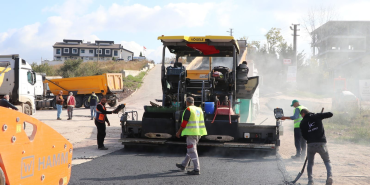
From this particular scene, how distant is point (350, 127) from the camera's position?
52.2ft

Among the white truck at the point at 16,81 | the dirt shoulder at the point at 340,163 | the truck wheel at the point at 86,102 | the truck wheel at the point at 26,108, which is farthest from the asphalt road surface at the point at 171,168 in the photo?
A: the truck wheel at the point at 86,102

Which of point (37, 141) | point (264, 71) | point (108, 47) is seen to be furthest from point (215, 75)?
point (108, 47)

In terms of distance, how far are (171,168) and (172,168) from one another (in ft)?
0.07

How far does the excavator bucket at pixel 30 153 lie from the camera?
12.3 ft

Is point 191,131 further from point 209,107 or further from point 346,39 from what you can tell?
point 346,39

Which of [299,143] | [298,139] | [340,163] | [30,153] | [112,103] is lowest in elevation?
[340,163]

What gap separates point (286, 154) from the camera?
10.7 meters

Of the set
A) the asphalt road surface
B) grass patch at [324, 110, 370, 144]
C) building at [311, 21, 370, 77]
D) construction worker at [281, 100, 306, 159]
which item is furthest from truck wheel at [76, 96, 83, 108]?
building at [311, 21, 370, 77]

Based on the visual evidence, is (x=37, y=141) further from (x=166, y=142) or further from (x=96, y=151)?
(x=96, y=151)

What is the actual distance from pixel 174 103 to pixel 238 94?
185cm

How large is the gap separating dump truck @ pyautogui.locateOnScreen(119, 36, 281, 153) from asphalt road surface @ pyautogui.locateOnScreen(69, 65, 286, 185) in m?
0.37

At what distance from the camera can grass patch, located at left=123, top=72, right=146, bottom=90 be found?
38844 millimetres

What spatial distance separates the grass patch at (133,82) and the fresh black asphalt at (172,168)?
95.7 feet

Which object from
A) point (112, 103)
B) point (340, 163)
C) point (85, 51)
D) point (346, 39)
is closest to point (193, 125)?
point (340, 163)
